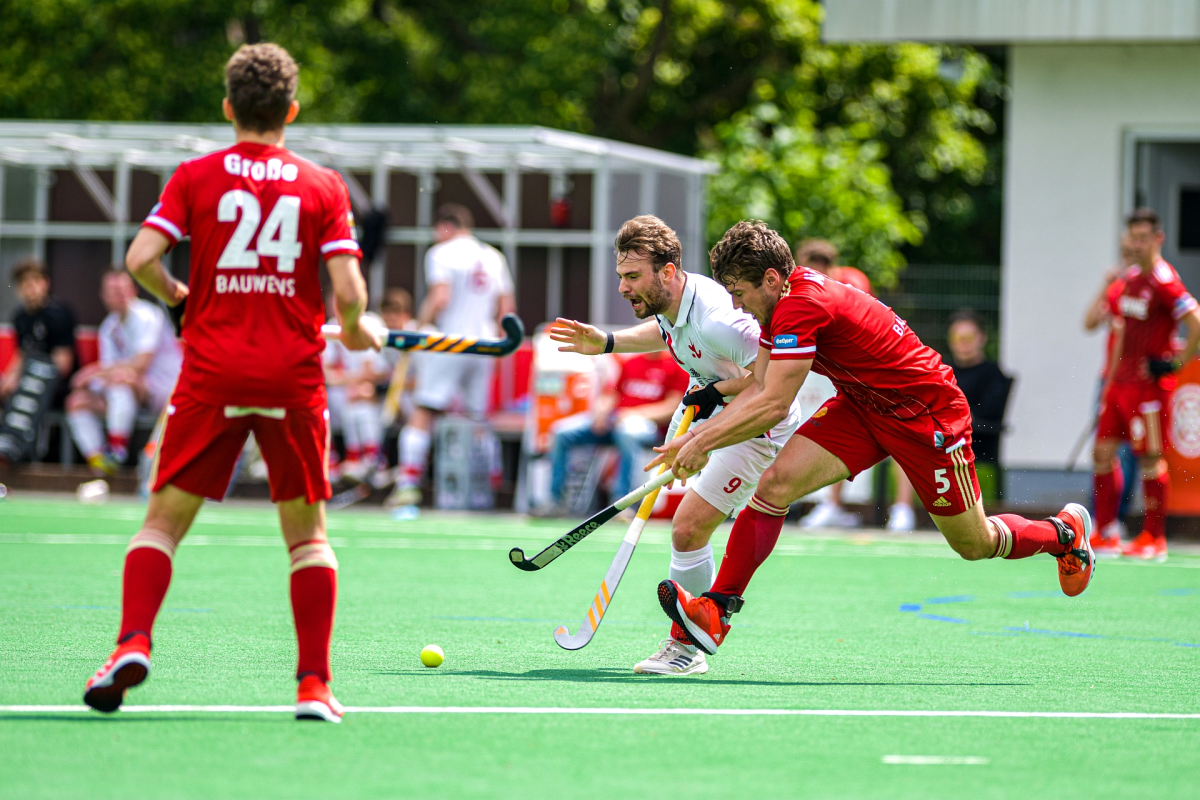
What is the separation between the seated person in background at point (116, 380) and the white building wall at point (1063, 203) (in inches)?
303

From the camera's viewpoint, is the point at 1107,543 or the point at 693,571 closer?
the point at 693,571

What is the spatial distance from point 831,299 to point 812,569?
454 cm

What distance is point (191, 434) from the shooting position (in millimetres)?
4691

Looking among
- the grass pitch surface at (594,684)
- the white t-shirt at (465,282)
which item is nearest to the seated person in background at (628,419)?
the white t-shirt at (465,282)

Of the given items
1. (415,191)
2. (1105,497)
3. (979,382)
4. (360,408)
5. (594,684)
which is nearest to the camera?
(594,684)

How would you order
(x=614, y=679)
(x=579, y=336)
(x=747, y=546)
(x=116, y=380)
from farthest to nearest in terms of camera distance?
(x=116, y=380)
(x=579, y=336)
(x=747, y=546)
(x=614, y=679)

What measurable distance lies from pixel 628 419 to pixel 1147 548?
4.23 m

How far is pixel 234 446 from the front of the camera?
4.76 m

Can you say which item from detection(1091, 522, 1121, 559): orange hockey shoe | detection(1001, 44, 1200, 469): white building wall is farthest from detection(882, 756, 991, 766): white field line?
detection(1001, 44, 1200, 469): white building wall

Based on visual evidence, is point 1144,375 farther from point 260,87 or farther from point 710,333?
point 260,87

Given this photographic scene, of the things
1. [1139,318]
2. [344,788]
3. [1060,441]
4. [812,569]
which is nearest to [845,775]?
[344,788]

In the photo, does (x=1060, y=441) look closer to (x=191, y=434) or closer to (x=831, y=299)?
(x=831, y=299)

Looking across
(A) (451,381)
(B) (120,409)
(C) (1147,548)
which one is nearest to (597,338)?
(C) (1147,548)

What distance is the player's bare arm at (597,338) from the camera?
650cm
